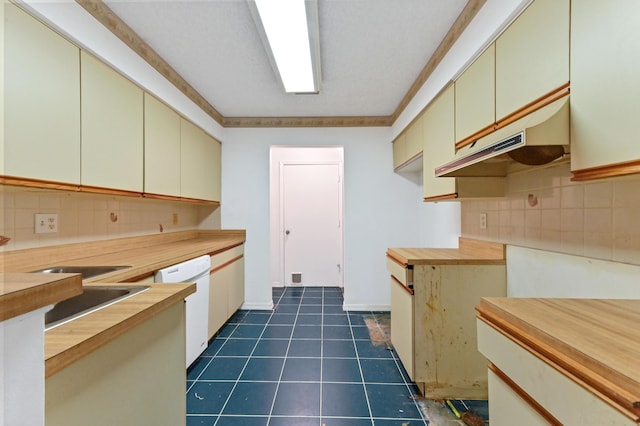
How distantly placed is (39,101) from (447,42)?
226 cm

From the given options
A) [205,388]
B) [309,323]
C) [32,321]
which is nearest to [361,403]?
[205,388]

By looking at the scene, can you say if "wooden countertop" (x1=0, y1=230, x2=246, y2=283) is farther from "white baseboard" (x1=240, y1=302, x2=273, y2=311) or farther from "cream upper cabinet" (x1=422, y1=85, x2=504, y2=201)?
"cream upper cabinet" (x1=422, y1=85, x2=504, y2=201)

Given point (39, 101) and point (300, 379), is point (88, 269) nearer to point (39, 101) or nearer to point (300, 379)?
point (39, 101)

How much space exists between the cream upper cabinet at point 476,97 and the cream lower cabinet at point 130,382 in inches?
68.1

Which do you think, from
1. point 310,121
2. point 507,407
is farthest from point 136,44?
point 507,407

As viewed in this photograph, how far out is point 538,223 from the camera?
4.55ft

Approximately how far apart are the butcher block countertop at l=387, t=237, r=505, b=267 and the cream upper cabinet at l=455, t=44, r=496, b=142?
75cm

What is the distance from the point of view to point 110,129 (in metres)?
1.54

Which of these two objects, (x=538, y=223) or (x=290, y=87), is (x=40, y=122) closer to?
(x=290, y=87)

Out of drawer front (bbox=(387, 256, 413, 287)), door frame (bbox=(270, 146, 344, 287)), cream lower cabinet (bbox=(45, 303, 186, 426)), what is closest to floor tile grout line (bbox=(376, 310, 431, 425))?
drawer front (bbox=(387, 256, 413, 287))

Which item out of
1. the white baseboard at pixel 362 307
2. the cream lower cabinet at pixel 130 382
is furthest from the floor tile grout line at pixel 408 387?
the cream lower cabinet at pixel 130 382

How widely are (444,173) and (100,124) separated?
1988mm

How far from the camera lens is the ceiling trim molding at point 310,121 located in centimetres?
304

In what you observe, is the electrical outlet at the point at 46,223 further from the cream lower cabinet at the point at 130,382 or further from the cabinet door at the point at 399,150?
the cabinet door at the point at 399,150
